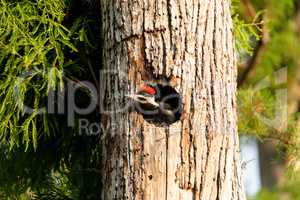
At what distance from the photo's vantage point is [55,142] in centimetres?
262

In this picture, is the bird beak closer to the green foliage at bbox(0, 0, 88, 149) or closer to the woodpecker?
the woodpecker

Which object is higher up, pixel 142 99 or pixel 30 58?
pixel 30 58

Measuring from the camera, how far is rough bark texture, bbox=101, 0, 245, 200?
2199 millimetres

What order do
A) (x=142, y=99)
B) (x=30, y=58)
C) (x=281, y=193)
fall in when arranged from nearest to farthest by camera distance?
(x=142, y=99) < (x=30, y=58) < (x=281, y=193)

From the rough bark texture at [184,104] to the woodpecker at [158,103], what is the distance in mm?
21

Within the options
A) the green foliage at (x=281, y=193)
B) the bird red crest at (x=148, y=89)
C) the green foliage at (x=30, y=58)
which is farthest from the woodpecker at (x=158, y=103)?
the green foliage at (x=281, y=193)

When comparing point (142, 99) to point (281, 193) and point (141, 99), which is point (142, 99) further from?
point (281, 193)

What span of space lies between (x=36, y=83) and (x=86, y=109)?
0.20 meters

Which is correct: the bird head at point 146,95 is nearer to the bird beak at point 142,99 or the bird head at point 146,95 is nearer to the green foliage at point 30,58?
the bird beak at point 142,99

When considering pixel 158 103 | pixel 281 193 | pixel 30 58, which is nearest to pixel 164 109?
pixel 158 103

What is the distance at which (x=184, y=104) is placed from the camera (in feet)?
7.36

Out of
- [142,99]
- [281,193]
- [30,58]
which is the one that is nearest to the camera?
[142,99]

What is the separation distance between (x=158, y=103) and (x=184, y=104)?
0.26 feet

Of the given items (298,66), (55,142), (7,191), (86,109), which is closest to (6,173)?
(7,191)
